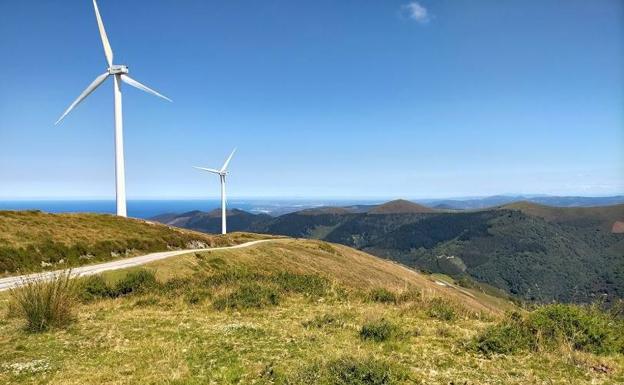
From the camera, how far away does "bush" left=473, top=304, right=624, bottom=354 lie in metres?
12.4

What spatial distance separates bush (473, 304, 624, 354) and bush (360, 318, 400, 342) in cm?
240

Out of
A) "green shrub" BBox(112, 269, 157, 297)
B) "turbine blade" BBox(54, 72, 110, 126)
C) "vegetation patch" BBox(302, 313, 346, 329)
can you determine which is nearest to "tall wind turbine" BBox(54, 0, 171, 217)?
"turbine blade" BBox(54, 72, 110, 126)

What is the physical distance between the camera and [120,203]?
218 ft

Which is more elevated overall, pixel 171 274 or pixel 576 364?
pixel 576 364

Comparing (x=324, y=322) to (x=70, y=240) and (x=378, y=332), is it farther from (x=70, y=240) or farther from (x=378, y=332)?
(x=70, y=240)

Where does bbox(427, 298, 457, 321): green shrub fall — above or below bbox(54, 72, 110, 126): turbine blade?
below

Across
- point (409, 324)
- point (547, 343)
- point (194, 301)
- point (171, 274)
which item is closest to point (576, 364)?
point (547, 343)

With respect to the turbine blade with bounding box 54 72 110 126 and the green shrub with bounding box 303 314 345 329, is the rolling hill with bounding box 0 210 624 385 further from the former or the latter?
the turbine blade with bounding box 54 72 110 126

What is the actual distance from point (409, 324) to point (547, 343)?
14.8 feet

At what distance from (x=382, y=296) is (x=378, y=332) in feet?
27.0

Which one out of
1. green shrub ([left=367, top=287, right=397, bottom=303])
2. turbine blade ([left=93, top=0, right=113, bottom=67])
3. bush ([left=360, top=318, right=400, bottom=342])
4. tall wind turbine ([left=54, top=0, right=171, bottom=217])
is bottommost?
green shrub ([left=367, top=287, right=397, bottom=303])

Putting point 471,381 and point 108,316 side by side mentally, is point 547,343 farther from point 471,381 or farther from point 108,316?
point 108,316

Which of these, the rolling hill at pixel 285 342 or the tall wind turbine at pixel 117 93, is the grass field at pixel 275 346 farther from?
the tall wind turbine at pixel 117 93

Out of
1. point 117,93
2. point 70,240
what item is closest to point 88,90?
point 117,93
